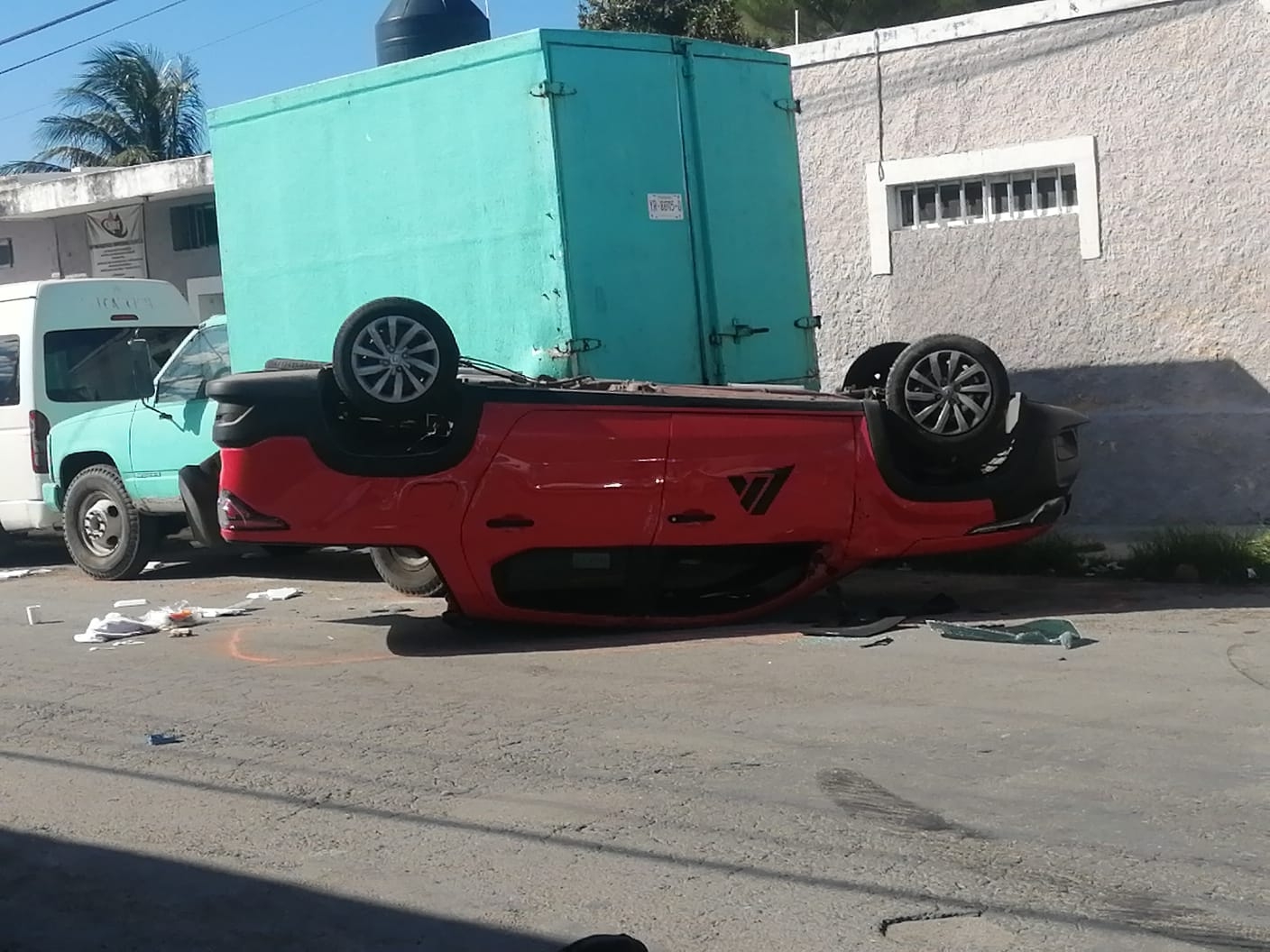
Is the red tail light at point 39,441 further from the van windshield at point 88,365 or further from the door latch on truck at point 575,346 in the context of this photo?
the door latch on truck at point 575,346

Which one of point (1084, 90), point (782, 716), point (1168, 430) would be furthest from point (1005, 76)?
point (782, 716)

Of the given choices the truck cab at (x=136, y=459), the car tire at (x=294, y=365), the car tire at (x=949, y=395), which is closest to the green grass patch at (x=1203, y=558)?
the car tire at (x=949, y=395)

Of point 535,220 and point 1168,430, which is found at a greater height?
point 535,220

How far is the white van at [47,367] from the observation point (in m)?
12.7

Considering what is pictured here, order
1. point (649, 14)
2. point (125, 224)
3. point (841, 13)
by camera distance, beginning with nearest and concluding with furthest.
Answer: point (841, 13)
point (125, 224)
point (649, 14)

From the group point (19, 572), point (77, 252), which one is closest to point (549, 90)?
point (19, 572)

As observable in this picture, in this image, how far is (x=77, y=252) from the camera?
23031 mm

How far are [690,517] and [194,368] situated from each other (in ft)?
16.6

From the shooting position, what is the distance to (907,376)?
7.94m

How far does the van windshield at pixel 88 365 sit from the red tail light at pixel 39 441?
20 centimetres

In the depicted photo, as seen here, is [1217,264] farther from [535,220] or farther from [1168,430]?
[535,220]

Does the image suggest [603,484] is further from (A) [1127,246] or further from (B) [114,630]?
(A) [1127,246]

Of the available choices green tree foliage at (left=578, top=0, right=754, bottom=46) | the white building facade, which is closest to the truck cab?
the white building facade

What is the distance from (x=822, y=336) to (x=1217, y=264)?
314 centimetres
